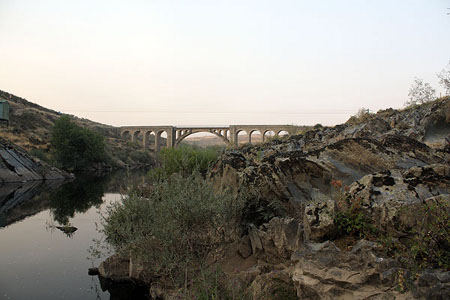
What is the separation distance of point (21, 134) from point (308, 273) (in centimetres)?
4540

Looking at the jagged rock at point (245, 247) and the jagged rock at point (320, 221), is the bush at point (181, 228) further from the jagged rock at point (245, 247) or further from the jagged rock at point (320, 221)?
the jagged rock at point (320, 221)

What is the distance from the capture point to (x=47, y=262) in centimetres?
813

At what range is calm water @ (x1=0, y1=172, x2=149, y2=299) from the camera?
258 inches

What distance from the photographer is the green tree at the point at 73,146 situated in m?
35.4

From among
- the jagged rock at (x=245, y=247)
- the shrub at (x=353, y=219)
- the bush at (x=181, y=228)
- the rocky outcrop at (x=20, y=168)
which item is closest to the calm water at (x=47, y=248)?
the bush at (x=181, y=228)

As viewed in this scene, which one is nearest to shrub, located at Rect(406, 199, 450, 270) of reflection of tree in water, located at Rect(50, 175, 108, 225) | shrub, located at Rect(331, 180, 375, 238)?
shrub, located at Rect(331, 180, 375, 238)

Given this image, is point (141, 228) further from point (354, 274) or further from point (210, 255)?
point (354, 274)

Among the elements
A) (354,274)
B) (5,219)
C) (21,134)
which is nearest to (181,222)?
(354,274)

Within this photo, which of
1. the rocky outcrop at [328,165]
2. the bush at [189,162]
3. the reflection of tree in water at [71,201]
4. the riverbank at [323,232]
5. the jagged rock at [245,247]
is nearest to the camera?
the riverbank at [323,232]

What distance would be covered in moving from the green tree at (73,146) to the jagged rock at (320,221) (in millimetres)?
34059

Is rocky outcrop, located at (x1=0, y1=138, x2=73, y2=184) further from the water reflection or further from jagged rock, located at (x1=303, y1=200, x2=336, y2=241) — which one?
jagged rock, located at (x1=303, y1=200, x2=336, y2=241)

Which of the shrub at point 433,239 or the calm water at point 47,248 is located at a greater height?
the shrub at point 433,239

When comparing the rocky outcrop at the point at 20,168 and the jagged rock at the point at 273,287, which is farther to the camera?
the rocky outcrop at the point at 20,168

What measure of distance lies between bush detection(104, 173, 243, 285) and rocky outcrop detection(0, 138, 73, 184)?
22472 millimetres
